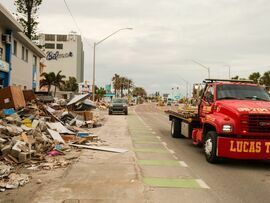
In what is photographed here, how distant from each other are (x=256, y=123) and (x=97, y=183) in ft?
15.3

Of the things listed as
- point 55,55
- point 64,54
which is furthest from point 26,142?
point 55,55

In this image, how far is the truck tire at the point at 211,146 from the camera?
11258 mm

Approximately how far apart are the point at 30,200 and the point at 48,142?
20.4 feet

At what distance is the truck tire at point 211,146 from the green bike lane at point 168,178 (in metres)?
0.76

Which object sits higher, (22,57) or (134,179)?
(22,57)

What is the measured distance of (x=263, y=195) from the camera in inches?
312

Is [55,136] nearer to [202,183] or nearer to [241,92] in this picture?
[241,92]

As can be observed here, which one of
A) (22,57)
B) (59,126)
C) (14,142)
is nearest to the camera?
(14,142)

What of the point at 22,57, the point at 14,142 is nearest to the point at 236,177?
the point at 14,142

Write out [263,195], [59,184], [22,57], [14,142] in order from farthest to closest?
1. [22,57]
2. [14,142]
3. [59,184]
4. [263,195]

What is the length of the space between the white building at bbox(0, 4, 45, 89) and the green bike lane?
14.8 meters

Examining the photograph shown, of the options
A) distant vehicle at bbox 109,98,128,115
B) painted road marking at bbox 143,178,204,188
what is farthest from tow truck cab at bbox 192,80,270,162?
distant vehicle at bbox 109,98,128,115

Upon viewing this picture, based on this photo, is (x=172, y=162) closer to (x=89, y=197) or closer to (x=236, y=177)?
(x=236, y=177)

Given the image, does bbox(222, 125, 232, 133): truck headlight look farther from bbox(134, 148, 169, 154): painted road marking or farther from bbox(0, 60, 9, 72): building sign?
bbox(0, 60, 9, 72): building sign
